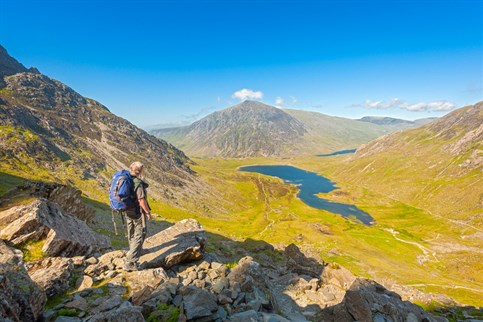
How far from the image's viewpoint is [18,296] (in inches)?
383

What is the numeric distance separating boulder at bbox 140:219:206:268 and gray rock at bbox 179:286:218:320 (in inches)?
206

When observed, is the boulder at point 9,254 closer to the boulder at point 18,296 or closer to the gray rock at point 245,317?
the boulder at point 18,296

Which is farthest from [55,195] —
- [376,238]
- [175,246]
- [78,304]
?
[376,238]

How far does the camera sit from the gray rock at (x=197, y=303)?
38.6ft

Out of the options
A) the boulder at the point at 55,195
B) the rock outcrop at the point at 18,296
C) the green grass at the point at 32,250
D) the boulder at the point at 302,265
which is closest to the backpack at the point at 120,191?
the rock outcrop at the point at 18,296

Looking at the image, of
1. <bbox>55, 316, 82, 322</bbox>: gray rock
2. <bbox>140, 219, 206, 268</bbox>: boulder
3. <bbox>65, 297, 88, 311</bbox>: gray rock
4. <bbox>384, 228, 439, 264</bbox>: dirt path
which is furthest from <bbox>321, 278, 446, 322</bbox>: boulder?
<bbox>384, 228, 439, 264</bbox>: dirt path

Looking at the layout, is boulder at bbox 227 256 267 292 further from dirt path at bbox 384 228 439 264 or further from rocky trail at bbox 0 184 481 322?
dirt path at bbox 384 228 439 264

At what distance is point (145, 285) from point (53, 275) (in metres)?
4.83

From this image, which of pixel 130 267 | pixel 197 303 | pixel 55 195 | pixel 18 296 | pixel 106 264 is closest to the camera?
pixel 18 296

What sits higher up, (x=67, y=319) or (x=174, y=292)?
(x=67, y=319)

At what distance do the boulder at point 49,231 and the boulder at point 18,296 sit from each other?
879 cm

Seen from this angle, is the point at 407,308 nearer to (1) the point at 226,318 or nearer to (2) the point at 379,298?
(2) the point at 379,298

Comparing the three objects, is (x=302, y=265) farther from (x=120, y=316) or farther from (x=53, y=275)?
(x=120, y=316)

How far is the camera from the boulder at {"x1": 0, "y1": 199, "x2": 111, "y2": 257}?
18047 millimetres
